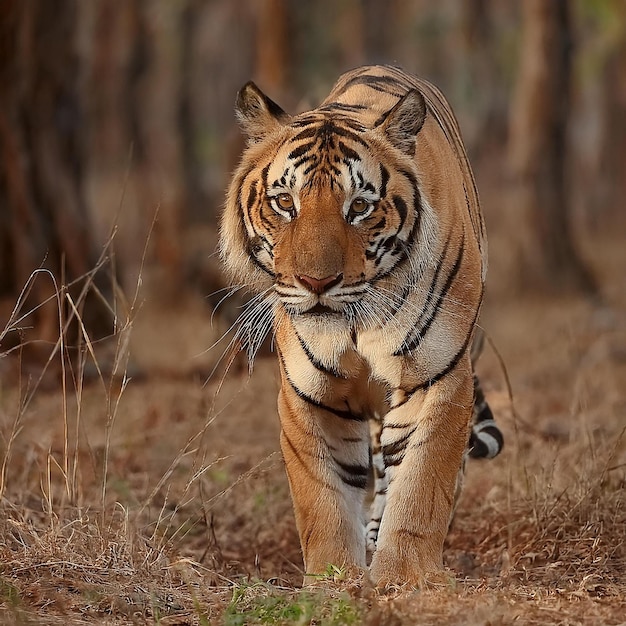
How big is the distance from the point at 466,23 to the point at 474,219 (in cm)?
1675

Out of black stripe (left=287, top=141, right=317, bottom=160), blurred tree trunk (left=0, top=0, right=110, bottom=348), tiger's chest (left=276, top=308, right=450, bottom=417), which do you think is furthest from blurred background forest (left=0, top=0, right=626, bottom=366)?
tiger's chest (left=276, top=308, right=450, bottom=417)

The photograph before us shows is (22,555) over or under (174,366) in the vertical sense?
over

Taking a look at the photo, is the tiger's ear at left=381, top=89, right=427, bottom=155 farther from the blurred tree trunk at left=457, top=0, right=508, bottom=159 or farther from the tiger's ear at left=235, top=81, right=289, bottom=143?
the blurred tree trunk at left=457, top=0, right=508, bottom=159

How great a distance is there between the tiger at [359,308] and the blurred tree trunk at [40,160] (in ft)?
14.2

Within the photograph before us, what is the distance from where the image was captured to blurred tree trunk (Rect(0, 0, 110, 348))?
8469 millimetres

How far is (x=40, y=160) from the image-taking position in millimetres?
8664

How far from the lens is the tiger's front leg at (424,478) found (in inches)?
158

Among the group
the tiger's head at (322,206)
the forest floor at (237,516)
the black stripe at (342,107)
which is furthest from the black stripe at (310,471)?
the black stripe at (342,107)

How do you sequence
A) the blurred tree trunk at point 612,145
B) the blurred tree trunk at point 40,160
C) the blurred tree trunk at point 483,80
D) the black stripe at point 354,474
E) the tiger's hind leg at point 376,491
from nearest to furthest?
the black stripe at point 354,474 → the tiger's hind leg at point 376,491 → the blurred tree trunk at point 40,160 → the blurred tree trunk at point 483,80 → the blurred tree trunk at point 612,145

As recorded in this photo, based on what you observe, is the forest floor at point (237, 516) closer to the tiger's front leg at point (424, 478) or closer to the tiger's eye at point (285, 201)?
the tiger's front leg at point (424, 478)

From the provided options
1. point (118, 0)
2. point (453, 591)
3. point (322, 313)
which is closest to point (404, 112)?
point (322, 313)

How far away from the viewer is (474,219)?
4711mm

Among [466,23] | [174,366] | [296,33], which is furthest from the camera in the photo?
[466,23]

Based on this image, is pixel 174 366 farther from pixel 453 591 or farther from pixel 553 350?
pixel 453 591
